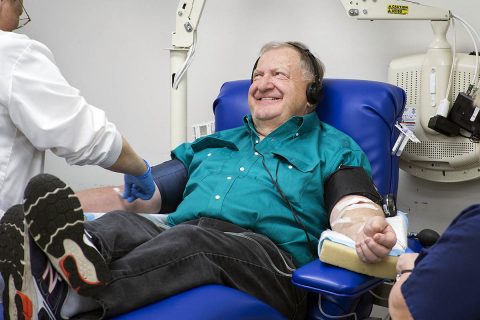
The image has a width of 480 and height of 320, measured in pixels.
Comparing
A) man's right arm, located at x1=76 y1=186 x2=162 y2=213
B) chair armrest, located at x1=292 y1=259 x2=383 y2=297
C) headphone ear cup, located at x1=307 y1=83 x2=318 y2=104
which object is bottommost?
man's right arm, located at x1=76 y1=186 x2=162 y2=213

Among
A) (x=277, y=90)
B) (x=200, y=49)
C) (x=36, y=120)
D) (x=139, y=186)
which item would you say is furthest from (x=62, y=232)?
(x=200, y=49)

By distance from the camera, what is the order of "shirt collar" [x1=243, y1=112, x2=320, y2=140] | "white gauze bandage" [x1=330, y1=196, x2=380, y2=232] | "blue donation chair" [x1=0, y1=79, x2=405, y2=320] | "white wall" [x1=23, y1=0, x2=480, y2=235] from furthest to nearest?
"white wall" [x1=23, y1=0, x2=480, y2=235]
"shirt collar" [x1=243, y1=112, x2=320, y2=140]
"white gauze bandage" [x1=330, y1=196, x2=380, y2=232]
"blue donation chair" [x1=0, y1=79, x2=405, y2=320]

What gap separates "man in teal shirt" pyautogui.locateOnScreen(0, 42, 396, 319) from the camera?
1.31 meters

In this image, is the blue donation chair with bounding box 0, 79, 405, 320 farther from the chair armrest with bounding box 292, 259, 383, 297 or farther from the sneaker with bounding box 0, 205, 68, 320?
the sneaker with bounding box 0, 205, 68, 320

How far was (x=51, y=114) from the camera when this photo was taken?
1.50 meters

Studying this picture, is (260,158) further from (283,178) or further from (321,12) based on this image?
(321,12)

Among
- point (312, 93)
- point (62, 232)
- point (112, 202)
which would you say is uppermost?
point (312, 93)

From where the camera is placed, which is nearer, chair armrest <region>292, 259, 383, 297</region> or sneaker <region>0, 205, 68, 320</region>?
sneaker <region>0, 205, 68, 320</region>

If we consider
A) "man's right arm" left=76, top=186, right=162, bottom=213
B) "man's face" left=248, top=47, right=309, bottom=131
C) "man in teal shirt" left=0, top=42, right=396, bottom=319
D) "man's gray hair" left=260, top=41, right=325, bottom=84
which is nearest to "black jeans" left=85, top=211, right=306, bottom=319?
"man in teal shirt" left=0, top=42, right=396, bottom=319

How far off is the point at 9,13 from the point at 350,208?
1.09 metres

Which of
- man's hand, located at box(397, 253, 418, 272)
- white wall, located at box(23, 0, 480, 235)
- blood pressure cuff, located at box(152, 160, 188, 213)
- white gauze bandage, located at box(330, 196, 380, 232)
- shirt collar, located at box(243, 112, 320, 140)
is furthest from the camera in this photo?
white wall, located at box(23, 0, 480, 235)

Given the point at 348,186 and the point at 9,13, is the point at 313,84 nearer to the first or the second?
the point at 348,186

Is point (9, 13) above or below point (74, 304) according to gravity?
above

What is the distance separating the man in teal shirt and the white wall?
1.67 ft
